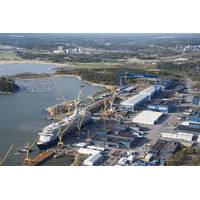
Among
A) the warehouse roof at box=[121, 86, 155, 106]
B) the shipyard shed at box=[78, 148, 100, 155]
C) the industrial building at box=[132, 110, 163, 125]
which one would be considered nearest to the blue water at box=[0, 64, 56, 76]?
the warehouse roof at box=[121, 86, 155, 106]

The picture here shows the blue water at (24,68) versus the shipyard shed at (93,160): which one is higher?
the blue water at (24,68)

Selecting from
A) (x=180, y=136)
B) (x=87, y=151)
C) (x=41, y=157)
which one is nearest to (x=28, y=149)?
(x=41, y=157)

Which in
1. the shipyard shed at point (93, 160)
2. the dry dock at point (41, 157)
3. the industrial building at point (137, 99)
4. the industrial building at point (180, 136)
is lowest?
the dry dock at point (41, 157)

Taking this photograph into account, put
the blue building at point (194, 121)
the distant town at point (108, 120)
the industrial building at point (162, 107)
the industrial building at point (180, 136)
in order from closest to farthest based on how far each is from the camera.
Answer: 1. the distant town at point (108, 120)
2. the industrial building at point (180, 136)
3. the blue building at point (194, 121)
4. the industrial building at point (162, 107)

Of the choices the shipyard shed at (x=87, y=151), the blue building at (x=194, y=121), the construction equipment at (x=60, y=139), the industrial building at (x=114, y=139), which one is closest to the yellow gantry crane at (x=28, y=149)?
the construction equipment at (x=60, y=139)

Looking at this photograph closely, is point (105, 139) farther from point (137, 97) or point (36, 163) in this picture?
point (137, 97)

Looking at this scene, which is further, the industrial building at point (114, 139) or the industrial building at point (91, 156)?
the industrial building at point (114, 139)

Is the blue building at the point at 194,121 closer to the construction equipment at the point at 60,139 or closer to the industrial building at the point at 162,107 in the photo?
the industrial building at the point at 162,107
